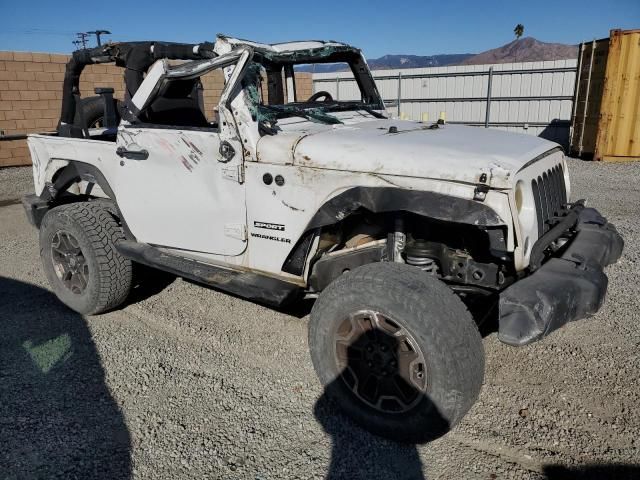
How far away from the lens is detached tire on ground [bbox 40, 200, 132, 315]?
3936 millimetres

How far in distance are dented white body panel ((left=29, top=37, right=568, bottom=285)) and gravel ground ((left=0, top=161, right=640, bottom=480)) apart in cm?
71

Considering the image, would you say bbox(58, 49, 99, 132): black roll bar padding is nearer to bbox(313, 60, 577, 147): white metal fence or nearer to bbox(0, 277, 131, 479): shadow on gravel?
bbox(0, 277, 131, 479): shadow on gravel

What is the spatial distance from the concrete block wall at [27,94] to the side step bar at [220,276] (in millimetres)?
8068

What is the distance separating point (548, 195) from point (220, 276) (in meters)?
2.06

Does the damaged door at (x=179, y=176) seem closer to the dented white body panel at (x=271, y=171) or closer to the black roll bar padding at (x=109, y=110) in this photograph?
the dented white body panel at (x=271, y=171)

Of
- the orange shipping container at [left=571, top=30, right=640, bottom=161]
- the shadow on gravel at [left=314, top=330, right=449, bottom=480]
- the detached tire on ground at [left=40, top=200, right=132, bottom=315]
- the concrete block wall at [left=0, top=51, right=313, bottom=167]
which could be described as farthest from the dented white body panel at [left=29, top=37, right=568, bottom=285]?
the orange shipping container at [left=571, top=30, right=640, bottom=161]

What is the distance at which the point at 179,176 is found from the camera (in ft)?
11.2

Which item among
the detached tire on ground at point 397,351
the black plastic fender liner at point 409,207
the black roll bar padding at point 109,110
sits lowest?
the detached tire on ground at point 397,351

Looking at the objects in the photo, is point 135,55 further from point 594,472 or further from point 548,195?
point 594,472

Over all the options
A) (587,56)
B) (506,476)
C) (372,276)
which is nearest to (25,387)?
(372,276)

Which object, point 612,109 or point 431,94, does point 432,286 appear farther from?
point 431,94

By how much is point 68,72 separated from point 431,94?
47.1 ft

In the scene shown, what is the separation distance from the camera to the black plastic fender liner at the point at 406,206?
93.4 inches

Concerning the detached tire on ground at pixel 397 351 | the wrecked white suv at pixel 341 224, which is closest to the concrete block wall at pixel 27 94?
the wrecked white suv at pixel 341 224
